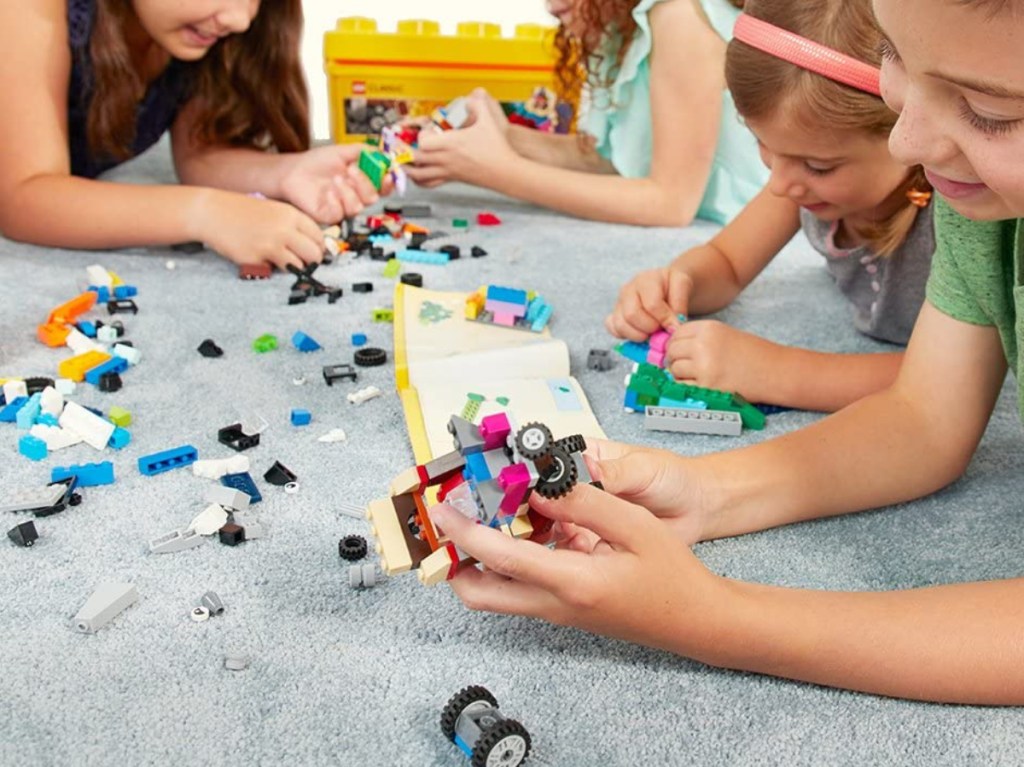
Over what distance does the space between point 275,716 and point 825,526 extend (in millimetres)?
503

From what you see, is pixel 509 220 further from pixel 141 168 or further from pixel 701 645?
pixel 701 645

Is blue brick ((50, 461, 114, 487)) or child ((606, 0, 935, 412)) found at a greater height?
child ((606, 0, 935, 412))

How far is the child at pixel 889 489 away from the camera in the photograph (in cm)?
57

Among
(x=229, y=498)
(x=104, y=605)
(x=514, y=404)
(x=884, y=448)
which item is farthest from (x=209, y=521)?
(x=884, y=448)

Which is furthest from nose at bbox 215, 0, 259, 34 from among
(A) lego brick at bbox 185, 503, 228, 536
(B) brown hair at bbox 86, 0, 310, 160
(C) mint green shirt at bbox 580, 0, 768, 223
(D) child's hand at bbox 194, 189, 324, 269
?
(A) lego brick at bbox 185, 503, 228, 536

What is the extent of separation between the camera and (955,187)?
0.64 m

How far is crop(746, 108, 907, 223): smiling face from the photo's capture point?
38.4 inches

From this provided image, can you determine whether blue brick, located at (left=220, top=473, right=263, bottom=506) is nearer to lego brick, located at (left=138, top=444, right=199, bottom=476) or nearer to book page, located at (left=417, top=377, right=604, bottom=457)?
lego brick, located at (left=138, top=444, right=199, bottom=476)

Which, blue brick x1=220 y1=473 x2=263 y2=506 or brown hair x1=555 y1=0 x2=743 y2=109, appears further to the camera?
brown hair x1=555 y1=0 x2=743 y2=109

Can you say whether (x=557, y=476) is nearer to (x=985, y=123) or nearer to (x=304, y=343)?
(x=985, y=123)

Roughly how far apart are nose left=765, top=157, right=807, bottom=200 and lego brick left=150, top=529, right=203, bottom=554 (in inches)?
26.4

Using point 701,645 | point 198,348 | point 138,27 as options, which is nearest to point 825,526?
point 701,645

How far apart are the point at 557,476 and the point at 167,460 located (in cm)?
49

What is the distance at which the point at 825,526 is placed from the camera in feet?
2.93
